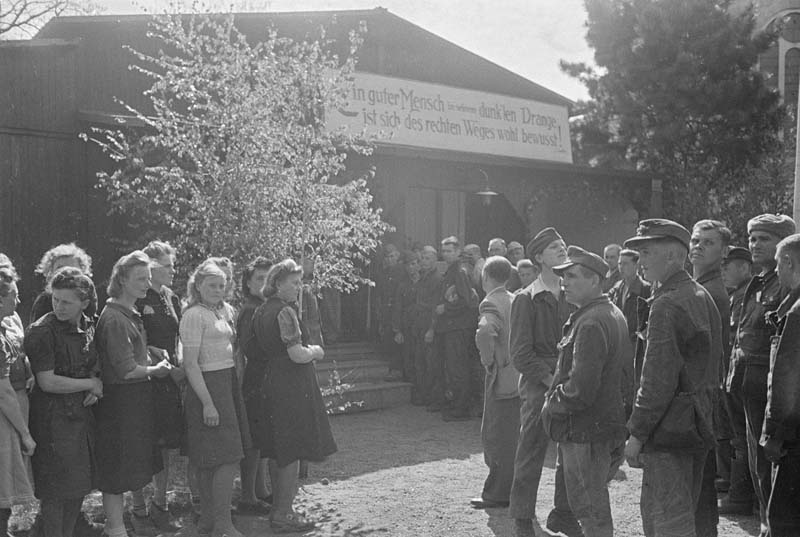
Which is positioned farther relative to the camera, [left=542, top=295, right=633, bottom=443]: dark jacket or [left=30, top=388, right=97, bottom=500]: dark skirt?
[left=30, top=388, right=97, bottom=500]: dark skirt

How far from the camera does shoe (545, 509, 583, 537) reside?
5797mm

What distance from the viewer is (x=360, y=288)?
44.0ft

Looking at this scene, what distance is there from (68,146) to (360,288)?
4.71 metres

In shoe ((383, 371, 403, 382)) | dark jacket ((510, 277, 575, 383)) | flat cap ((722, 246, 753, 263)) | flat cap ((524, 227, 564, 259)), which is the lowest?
shoe ((383, 371, 403, 382))

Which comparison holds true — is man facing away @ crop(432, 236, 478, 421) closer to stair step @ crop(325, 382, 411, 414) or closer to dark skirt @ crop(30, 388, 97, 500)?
stair step @ crop(325, 382, 411, 414)

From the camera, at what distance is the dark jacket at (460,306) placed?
10.8 metres

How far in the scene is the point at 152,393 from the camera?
579 centimetres

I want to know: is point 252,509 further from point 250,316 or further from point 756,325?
point 756,325

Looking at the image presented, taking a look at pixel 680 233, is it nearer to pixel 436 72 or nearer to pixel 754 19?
pixel 436 72

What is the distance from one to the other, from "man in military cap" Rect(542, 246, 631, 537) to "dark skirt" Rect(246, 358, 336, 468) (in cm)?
188

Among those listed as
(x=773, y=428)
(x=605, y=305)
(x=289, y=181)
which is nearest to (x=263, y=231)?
(x=289, y=181)

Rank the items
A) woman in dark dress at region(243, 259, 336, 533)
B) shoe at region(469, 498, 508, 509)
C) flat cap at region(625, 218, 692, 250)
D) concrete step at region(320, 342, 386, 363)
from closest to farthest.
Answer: flat cap at region(625, 218, 692, 250) → woman in dark dress at region(243, 259, 336, 533) → shoe at region(469, 498, 508, 509) → concrete step at region(320, 342, 386, 363)

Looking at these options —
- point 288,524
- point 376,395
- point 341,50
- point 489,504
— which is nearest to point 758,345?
point 489,504

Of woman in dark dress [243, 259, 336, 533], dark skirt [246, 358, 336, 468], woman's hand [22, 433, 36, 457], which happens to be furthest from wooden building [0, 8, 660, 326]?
woman's hand [22, 433, 36, 457]
